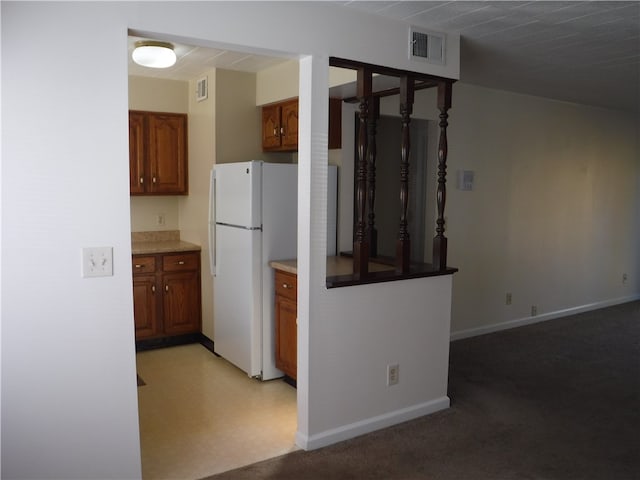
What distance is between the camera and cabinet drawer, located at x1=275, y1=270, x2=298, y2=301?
389cm

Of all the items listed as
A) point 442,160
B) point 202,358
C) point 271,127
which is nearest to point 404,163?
point 442,160

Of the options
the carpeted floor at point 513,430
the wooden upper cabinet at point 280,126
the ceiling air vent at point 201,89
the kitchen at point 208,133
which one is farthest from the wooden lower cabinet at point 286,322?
the ceiling air vent at point 201,89

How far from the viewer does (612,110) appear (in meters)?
6.50

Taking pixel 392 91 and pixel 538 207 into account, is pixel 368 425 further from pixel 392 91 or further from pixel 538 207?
pixel 538 207

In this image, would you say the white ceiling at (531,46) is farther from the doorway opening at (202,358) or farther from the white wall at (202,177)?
the white wall at (202,177)

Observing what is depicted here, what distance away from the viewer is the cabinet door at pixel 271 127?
15.5 feet

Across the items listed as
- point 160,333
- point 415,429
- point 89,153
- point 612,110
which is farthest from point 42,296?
point 612,110

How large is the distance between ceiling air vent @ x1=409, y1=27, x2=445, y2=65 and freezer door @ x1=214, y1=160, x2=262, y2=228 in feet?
4.38

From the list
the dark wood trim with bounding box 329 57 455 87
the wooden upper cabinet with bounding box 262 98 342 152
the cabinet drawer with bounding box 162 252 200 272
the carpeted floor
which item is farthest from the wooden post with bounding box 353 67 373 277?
the cabinet drawer with bounding box 162 252 200 272

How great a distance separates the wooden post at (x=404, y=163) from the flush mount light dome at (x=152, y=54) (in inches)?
61.1

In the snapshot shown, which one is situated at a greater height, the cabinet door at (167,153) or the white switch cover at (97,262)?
the cabinet door at (167,153)

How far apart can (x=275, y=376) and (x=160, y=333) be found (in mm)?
1319

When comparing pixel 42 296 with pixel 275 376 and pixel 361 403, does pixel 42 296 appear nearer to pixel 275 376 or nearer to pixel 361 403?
pixel 361 403

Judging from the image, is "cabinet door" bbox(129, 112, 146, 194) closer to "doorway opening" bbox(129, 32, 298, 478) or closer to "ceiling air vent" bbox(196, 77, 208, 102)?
"doorway opening" bbox(129, 32, 298, 478)
